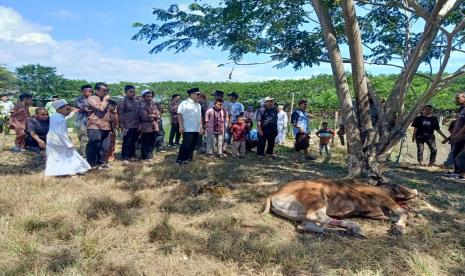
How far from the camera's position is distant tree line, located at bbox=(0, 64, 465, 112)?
26.6 metres

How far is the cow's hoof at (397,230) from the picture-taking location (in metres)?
4.40

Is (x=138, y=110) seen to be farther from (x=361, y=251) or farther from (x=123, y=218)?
(x=361, y=251)

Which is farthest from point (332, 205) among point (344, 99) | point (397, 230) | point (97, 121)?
point (97, 121)

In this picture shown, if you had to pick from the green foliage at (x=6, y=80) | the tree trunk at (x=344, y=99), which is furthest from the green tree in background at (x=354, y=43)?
the green foliage at (x=6, y=80)

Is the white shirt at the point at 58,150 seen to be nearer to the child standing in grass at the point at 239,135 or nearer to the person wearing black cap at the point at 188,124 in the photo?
the person wearing black cap at the point at 188,124

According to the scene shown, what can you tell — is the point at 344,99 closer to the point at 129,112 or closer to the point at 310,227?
the point at 310,227

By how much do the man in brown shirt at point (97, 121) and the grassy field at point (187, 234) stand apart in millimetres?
864

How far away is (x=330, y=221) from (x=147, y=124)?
16.5 feet

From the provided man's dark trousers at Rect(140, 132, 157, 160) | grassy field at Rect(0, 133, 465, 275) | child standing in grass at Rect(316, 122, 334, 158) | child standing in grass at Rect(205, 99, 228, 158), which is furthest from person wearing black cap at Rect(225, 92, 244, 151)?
grassy field at Rect(0, 133, 465, 275)

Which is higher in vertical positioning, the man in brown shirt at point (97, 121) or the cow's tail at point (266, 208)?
the man in brown shirt at point (97, 121)

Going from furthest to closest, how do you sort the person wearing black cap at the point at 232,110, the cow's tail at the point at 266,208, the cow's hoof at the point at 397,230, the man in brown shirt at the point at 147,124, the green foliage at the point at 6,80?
the green foliage at the point at 6,80, the person wearing black cap at the point at 232,110, the man in brown shirt at the point at 147,124, the cow's tail at the point at 266,208, the cow's hoof at the point at 397,230

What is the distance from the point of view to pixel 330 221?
177 inches

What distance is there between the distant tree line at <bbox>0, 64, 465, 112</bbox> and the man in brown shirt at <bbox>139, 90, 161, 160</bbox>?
17.5 m

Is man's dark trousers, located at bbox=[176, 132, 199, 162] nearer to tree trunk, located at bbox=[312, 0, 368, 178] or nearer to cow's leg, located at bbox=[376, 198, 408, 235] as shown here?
tree trunk, located at bbox=[312, 0, 368, 178]
